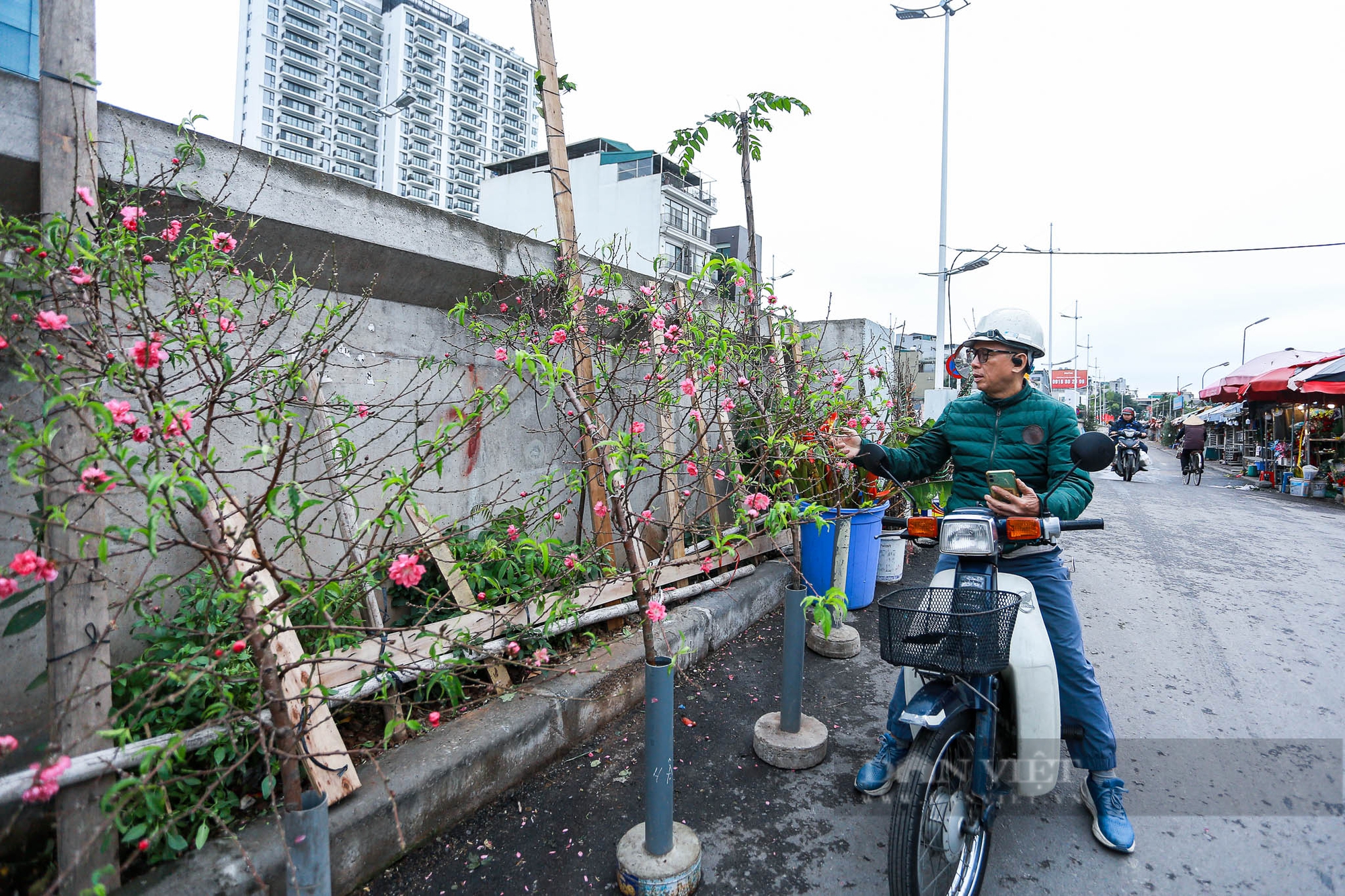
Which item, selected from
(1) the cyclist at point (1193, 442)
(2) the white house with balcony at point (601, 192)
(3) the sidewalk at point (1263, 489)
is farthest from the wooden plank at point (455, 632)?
(2) the white house with balcony at point (601, 192)

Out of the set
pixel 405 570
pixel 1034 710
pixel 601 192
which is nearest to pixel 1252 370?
pixel 1034 710

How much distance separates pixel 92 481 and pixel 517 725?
1.85 meters

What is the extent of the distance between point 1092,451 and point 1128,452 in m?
16.0

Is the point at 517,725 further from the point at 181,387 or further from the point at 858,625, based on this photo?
the point at 858,625

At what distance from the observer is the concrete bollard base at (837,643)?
410cm

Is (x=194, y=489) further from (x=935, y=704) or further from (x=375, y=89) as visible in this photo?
(x=375, y=89)

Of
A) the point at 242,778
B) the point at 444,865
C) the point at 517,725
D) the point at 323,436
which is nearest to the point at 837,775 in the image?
the point at 517,725

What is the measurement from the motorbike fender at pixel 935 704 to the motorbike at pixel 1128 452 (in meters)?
15.7

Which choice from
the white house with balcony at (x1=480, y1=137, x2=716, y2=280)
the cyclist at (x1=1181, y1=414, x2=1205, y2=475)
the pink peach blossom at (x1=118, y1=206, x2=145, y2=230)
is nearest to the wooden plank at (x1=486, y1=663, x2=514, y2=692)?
the pink peach blossom at (x1=118, y1=206, x2=145, y2=230)

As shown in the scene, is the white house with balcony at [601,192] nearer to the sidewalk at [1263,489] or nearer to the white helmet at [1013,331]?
the sidewalk at [1263,489]

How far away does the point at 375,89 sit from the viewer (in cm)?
8244

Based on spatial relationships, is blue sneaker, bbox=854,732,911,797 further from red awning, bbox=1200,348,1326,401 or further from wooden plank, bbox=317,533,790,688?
red awning, bbox=1200,348,1326,401

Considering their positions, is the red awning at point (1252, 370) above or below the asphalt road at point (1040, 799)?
above

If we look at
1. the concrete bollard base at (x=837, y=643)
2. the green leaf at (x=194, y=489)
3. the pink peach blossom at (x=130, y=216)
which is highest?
the pink peach blossom at (x=130, y=216)
